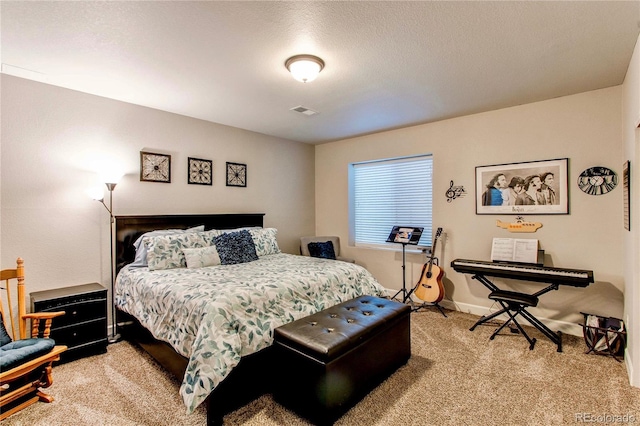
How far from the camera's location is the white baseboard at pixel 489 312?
3261 millimetres

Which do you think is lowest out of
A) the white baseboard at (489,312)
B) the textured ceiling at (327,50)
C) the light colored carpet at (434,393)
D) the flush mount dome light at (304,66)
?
the light colored carpet at (434,393)

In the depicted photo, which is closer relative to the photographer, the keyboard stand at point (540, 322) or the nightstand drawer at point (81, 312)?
the nightstand drawer at point (81, 312)

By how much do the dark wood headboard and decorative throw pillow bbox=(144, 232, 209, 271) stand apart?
0.37m

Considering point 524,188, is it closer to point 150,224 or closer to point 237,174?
point 237,174

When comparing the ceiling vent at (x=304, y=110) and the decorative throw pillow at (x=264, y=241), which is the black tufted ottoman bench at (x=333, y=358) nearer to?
the decorative throw pillow at (x=264, y=241)

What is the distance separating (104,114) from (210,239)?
173 cm

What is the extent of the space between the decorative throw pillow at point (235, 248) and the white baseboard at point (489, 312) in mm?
2341

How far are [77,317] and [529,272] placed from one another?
432cm

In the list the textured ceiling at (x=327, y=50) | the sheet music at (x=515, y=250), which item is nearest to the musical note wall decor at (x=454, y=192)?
the sheet music at (x=515, y=250)

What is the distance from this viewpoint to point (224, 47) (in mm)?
2297

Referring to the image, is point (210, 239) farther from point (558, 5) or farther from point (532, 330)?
point (532, 330)

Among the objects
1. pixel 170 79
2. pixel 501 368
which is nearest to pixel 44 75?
pixel 170 79

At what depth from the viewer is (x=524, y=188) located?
11.7 ft

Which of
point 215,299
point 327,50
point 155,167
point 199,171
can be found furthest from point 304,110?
point 215,299
